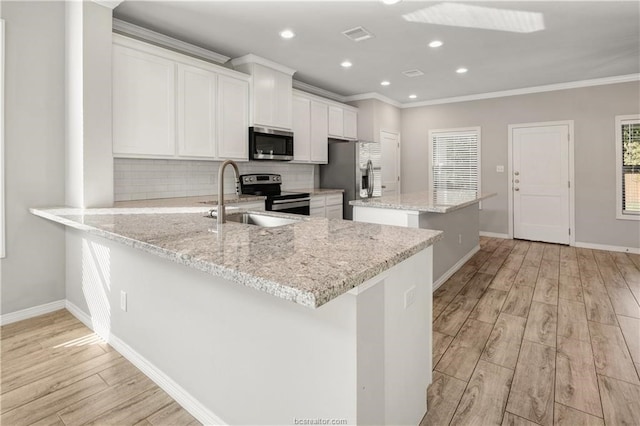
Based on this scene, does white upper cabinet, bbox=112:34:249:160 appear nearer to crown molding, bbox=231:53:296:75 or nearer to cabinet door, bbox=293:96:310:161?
crown molding, bbox=231:53:296:75

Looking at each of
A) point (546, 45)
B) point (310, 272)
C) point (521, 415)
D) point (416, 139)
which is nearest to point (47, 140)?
point (310, 272)

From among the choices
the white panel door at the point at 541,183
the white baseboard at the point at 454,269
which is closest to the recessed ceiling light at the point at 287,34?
the white baseboard at the point at 454,269

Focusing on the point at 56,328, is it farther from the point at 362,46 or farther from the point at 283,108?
the point at 362,46

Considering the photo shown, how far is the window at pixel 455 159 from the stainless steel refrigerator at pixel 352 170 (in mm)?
1479

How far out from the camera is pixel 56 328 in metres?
2.61

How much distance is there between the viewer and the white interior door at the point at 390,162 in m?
6.34

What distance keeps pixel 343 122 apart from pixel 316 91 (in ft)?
2.19

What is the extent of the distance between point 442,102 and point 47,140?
5.99 metres

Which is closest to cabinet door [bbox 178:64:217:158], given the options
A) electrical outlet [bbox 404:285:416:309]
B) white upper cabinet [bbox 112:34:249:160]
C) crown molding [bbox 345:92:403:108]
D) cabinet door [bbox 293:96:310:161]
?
white upper cabinet [bbox 112:34:249:160]

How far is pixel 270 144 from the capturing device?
4.36 metres

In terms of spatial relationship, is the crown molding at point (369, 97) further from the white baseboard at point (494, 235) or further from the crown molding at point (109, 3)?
the crown molding at point (109, 3)

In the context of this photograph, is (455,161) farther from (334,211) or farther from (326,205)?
(326,205)

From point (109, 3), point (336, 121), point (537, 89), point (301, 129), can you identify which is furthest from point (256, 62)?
point (537, 89)

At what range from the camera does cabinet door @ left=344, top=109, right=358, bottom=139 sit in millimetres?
5867
